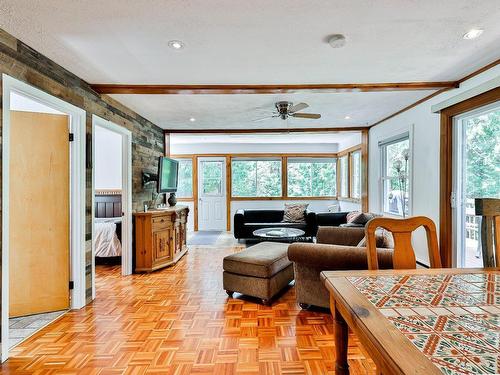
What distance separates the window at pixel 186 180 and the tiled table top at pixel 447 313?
258 inches

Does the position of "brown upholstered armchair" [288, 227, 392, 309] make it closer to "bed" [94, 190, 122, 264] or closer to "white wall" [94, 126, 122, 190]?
→ "bed" [94, 190, 122, 264]

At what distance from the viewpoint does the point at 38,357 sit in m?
1.95

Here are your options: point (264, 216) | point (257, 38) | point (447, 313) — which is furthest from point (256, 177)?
point (447, 313)

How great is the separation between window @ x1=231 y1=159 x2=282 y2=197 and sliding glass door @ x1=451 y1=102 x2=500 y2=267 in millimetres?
4654

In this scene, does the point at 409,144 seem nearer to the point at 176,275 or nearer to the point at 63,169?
the point at 176,275

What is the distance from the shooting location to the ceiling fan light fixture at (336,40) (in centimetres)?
202

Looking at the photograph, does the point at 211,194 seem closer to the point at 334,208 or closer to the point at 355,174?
the point at 334,208

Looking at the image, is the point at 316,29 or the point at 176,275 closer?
the point at 316,29

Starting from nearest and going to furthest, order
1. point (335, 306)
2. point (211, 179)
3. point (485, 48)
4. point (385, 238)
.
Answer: point (335, 306), point (485, 48), point (385, 238), point (211, 179)

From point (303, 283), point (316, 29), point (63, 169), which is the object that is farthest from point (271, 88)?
point (63, 169)

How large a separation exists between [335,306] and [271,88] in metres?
2.43

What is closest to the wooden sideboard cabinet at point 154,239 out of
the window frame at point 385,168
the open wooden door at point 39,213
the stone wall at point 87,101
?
the stone wall at point 87,101

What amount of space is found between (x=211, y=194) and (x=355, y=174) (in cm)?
368

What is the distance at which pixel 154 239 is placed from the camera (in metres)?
3.88
